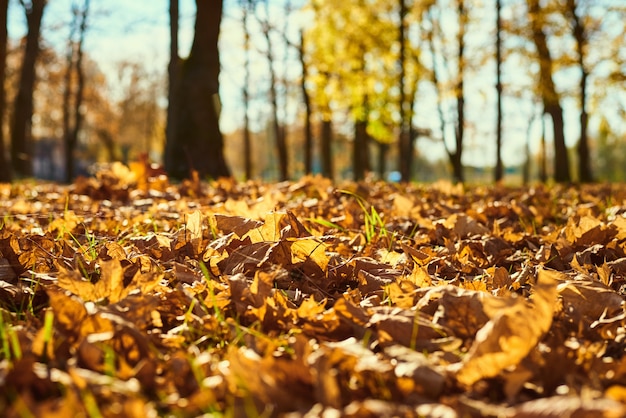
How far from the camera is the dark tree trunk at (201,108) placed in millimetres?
10156

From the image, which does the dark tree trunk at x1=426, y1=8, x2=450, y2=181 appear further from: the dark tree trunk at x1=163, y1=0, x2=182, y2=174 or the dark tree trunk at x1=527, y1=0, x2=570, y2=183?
the dark tree trunk at x1=163, y1=0, x2=182, y2=174

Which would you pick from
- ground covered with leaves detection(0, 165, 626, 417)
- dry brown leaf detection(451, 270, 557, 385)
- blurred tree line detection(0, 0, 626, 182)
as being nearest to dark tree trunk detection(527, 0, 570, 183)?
blurred tree line detection(0, 0, 626, 182)

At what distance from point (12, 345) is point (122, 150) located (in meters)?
57.5

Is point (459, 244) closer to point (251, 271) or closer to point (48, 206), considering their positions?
Result: point (251, 271)

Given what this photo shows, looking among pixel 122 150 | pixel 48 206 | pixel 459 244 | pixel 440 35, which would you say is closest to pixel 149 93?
pixel 122 150

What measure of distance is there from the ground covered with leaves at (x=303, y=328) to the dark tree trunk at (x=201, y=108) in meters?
7.57

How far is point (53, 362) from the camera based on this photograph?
1.28m

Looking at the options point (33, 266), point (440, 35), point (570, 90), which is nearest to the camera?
point (33, 266)

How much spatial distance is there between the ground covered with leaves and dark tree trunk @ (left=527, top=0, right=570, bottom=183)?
16.1m

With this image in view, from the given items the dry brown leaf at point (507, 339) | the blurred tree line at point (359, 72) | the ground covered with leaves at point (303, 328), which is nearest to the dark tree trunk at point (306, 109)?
the blurred tree line at point (359, 72)

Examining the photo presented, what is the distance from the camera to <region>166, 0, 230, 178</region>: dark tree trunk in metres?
10.2

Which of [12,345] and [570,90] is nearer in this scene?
[12,345]

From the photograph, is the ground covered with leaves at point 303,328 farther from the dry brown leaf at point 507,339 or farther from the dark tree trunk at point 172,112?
the dark tree trunk at point 172,112

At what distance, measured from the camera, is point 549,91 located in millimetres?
17297
